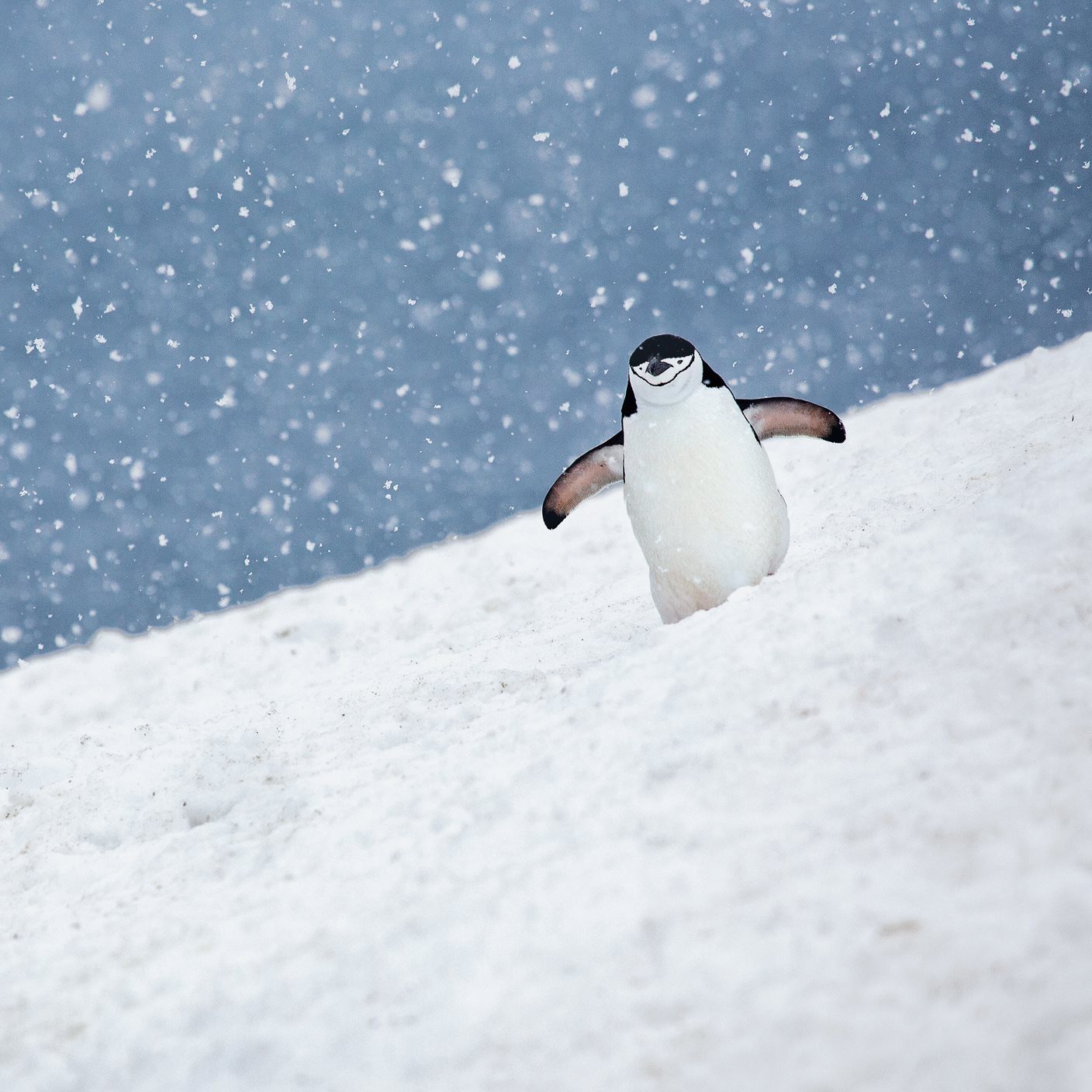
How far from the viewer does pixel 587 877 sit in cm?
168

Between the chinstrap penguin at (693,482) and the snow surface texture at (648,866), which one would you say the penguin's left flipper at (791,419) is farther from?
the snow surface texture at (648,866)

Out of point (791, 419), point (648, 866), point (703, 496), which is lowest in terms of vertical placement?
point (648, 866)

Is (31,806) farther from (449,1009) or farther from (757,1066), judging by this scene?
(757,1066)

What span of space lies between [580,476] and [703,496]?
0.74 metres

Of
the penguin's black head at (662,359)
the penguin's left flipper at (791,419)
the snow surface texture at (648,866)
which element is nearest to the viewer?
the snow surface texture at (648,866)

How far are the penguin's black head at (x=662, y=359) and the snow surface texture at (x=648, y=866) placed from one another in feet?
2.96

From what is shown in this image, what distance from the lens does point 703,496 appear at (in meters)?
3.37

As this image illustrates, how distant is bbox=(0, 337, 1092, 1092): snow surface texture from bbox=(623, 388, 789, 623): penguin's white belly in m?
0.63

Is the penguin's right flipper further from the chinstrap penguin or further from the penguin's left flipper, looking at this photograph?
the penguin's left flipper

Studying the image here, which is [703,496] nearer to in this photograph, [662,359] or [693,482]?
[693,482]

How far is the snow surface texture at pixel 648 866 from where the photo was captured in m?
1.25

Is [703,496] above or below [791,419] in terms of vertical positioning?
below

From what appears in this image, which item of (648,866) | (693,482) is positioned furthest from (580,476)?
(648,866)

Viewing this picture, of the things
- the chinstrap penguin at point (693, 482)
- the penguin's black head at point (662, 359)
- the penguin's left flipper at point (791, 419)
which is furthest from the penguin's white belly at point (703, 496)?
the penguin's left flipper at point (791, 419)
